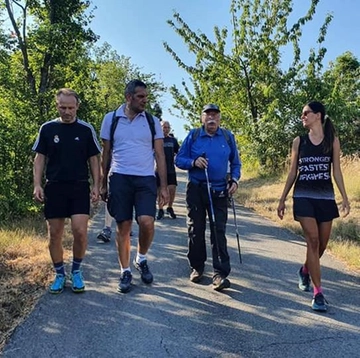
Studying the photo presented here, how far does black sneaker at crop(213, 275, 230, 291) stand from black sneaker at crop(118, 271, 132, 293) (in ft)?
2.93

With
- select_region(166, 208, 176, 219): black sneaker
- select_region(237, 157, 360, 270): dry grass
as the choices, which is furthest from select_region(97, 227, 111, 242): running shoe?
select_region(237, 157, 360, 270): dry grass

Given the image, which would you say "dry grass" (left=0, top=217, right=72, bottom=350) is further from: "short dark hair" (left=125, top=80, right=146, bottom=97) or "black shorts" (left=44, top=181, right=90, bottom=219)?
"short dark hair" (left=125, top=80, right=146, bottom=97)

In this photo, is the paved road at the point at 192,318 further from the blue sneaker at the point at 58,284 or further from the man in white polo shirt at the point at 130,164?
the man in white polo shirt at the point at 130,164

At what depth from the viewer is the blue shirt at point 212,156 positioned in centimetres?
526

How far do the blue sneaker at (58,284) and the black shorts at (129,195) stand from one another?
808 mm

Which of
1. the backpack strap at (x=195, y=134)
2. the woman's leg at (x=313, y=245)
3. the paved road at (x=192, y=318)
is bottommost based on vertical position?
the paved road at (x=192, y=318)

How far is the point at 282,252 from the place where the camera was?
692cm

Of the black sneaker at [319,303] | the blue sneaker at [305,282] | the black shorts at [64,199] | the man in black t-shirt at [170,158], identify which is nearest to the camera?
the black sneaker at [319,303]

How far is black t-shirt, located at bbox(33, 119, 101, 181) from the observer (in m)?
4.75

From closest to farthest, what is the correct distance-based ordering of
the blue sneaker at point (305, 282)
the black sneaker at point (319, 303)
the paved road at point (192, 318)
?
the paved road at point (192, 318), the black sneaker at point (319, 303), the blue sneaker at point (305, 282)

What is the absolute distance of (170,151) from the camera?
930 cm

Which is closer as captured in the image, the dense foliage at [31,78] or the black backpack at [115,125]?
the black backpack at [115,125]

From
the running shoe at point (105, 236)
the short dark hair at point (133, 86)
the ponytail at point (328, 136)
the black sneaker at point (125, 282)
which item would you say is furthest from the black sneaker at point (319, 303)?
the running shoe at point (105, 236)

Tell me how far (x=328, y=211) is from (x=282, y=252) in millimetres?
2339
